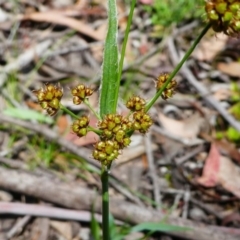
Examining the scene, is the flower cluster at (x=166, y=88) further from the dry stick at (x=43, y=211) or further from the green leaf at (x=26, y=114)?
the green leaf at (x=26, y=114)

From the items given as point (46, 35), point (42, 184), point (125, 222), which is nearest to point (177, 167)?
point (125, 222)

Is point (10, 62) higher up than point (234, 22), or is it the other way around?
point (10, 62)

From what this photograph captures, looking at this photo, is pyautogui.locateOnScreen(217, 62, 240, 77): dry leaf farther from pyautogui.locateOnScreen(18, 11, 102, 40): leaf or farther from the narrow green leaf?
the narrow green leaf

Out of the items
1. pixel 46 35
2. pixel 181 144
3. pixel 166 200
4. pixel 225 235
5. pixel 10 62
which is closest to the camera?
pixel 225 235

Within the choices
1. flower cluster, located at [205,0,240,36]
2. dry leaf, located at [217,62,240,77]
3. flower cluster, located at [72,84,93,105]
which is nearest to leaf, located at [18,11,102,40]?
dry leaf, located at [217,62,240,77]

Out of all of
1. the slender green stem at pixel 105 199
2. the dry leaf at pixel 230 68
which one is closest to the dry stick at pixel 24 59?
the dry leaf at pixel 230 68

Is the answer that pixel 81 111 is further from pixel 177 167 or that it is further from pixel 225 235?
pixel 225 235
